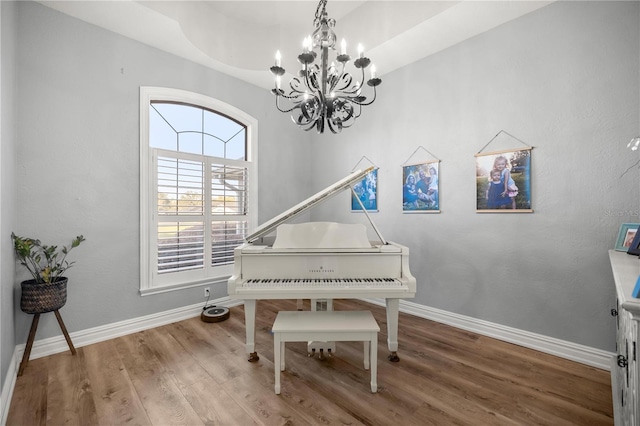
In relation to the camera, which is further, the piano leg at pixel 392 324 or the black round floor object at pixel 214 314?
the black round floor object at pixel 214 314

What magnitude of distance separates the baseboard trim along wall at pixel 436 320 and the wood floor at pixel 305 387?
0.27ft

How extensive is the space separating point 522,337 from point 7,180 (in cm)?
437

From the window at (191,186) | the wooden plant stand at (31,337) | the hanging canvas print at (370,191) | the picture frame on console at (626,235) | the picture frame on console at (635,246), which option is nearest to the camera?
the picture frame on console at (635,246)

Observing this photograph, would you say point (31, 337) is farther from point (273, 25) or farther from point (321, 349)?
point (273, 25)

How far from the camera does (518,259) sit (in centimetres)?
257

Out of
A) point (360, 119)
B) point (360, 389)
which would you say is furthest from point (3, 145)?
point (360, 119)

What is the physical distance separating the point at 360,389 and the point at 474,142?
2551mm

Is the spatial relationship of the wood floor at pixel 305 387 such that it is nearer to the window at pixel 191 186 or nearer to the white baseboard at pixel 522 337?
the white baseboard at pixel 522 337

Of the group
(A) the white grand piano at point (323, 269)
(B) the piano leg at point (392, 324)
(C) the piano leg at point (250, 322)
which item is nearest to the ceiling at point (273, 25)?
(A) the white grand piano at point (323, 269)

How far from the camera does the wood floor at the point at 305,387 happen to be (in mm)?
1651

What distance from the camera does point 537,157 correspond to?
8.06ft

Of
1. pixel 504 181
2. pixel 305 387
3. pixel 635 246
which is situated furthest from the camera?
pixel 504 181

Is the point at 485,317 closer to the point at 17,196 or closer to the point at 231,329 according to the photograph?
the point at 231,329

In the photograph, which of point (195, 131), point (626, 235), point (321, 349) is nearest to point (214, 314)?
point (321, 349)
